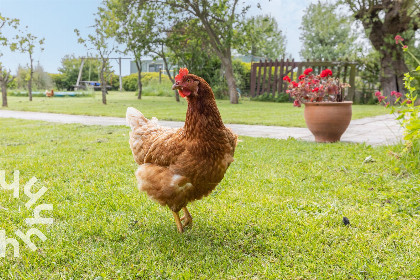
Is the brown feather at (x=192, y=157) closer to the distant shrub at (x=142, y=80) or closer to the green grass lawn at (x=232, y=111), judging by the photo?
the green grass lawn at (x=232, y=111)

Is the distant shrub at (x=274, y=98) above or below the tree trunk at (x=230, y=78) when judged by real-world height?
below

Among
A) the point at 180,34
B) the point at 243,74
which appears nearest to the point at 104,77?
the point at 180,34

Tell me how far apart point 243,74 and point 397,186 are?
19.6 m

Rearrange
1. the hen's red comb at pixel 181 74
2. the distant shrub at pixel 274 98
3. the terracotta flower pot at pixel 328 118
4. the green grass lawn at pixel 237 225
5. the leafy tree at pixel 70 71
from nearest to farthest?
the green grass lawn at pixel 237 225 < the hen's red comb at pixel 181 74 < the terracotta flower pot at pixel 328 118 < the distant shrub at pixel 274 98 < the leafy tree at pixel 70 71

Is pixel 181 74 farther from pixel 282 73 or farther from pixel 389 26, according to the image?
pixel 282 73

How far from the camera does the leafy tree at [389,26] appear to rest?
14.1m

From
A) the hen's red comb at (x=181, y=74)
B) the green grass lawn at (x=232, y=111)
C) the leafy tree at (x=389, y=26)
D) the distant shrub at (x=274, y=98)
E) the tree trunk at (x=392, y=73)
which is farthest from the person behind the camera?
the distant shrub at (x=274, y=98)

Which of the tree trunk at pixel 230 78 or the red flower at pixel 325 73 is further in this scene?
the tree trunk at pixel 230 78

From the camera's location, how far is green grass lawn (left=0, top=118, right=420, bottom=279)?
207 cm

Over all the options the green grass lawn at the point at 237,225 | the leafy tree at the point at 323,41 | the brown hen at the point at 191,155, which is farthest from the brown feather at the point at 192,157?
the leafy tree at the point at 323,41

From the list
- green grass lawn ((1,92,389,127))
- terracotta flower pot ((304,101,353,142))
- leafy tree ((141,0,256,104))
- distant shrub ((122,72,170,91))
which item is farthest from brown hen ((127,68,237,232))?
distant shrub ((122,72,170,91))

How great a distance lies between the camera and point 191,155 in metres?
2.25

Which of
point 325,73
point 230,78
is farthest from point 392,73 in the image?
point 325,73

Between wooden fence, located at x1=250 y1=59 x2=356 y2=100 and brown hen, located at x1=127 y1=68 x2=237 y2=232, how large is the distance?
1648cm
